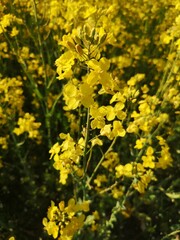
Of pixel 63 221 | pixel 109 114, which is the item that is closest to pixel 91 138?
pixel 63 221

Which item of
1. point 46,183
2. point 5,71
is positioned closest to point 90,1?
point 5,71

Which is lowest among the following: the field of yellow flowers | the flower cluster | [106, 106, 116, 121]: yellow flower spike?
the flower cluster

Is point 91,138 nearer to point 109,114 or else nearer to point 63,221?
point 63,221

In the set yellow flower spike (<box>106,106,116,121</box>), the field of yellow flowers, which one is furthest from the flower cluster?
yellow flower spike (<box>106,106,116,121</box>)

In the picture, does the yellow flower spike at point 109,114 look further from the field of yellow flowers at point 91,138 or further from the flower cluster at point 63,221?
the flower cluster at point 63,221

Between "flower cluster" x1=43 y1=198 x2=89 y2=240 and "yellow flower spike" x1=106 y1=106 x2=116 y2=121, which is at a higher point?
"yellow flower spike" x1=106 y1=106 x2=116 y2=121

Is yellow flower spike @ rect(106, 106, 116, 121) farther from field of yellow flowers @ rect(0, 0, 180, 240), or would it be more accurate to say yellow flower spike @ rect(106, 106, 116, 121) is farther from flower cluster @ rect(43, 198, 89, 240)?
flower cluster @ rect(43, 198, 89, 240)

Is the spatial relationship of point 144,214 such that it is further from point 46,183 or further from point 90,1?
point 90,1

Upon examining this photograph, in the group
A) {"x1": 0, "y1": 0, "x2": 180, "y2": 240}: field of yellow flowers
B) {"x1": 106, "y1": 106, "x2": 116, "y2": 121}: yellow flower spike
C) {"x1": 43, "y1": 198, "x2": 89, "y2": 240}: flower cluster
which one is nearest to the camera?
{"x1": 106, "y1": 106, "x2": 116, "y2": 121}: yellow flower spike

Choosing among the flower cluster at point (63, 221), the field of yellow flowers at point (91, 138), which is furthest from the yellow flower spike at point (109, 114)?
the flower cluster at point (63, 221)
